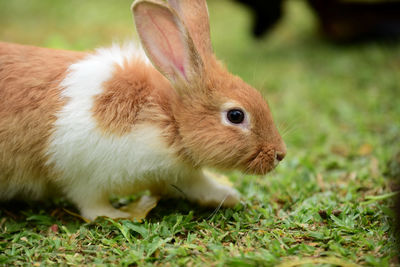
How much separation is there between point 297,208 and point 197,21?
159 centimetres

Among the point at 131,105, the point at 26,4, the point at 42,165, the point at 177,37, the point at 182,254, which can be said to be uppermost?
the point at 26,4

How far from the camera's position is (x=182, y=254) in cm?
262

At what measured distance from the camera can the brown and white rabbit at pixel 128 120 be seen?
2.95 meters

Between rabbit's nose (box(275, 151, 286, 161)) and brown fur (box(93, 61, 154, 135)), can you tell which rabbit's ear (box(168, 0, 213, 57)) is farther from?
rabbit's nose (box(275, 151, 286, 161))

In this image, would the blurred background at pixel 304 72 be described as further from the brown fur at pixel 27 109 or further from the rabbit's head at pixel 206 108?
the brown fur at pixel 27 109

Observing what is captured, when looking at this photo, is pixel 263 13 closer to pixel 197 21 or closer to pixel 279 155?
pixel 197 21

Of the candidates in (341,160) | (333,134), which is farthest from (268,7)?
(341,160)

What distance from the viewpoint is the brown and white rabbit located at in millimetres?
2945

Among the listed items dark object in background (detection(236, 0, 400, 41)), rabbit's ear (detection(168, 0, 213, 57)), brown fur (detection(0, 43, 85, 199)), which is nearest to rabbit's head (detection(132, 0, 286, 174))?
rabbit's ear (detection(168, 0, 213, 57))

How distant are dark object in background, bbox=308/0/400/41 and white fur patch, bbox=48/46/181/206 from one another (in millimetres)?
5722

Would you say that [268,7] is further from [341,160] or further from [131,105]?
[131,105]

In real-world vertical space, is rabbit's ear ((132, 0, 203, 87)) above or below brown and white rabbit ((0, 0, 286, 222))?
above

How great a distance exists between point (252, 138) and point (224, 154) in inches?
8.8

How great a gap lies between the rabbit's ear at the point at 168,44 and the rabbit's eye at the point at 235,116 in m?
0.34
